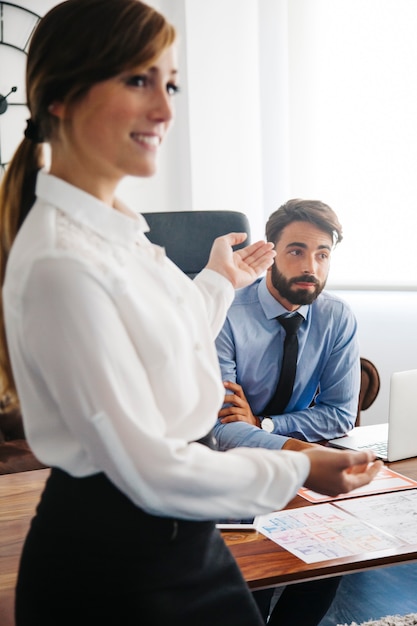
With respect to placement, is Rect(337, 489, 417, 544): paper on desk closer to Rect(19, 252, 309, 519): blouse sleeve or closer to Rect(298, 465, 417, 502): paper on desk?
Rect(298, 465, 417, 502): paper on desk

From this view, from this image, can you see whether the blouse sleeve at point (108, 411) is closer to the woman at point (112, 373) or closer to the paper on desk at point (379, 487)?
the woman at point (112, 373)

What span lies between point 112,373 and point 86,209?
0.64ft

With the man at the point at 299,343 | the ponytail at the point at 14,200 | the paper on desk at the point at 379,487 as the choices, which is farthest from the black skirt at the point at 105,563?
the man at the point at 299,343

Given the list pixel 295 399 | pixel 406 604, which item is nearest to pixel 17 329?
pixel 295 399

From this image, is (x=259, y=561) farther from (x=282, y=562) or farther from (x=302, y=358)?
(x=302, y=358)

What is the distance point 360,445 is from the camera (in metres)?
2.07

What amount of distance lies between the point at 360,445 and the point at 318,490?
119 centimetres

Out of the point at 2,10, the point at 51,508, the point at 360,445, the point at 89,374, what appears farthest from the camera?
the point at 2,10

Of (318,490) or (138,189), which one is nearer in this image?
(318,490)

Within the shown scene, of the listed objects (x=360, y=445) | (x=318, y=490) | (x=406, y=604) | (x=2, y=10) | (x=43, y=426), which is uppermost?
(x=2, y=10)

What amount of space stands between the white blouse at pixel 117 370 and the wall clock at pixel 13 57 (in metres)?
3.21

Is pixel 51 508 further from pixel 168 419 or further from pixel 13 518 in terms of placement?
pixel 13 518

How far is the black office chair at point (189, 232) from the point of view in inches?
106

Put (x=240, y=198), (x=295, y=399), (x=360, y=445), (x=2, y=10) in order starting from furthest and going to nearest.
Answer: (x=240, y=198)
(x=2, y=10)
(x=295, y=399)
(x=360, y=445)
